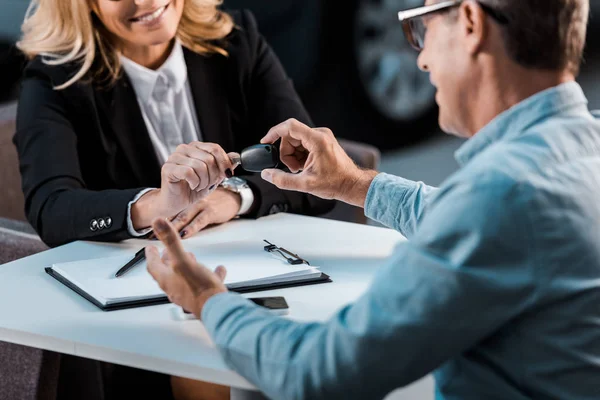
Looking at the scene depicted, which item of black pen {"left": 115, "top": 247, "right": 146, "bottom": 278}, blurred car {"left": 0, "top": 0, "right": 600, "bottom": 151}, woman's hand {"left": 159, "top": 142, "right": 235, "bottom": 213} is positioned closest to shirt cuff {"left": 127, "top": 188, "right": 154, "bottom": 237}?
woman's hand {"left": 159, "top": 142, "right": 235, "bottom": 213}

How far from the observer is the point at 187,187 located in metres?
1.95

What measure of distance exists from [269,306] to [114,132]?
112 centimetres

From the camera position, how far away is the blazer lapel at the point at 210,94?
2609 millimetres

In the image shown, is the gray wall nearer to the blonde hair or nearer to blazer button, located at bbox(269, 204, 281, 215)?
the blonde hair

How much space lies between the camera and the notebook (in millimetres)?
1547

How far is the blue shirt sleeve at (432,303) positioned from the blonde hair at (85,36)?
1.50m

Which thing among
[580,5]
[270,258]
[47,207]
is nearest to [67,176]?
[47,207]

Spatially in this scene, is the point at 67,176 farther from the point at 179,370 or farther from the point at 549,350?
the point at 549,350

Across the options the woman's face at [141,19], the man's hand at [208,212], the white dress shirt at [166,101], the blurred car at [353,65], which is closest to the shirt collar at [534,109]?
the man's hand at [208,212]

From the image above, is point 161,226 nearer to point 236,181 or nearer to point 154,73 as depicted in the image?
point 236,181

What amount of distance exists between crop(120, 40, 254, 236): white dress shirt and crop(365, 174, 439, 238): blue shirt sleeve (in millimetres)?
869

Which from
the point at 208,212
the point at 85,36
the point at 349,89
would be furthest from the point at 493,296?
the point at 349,89

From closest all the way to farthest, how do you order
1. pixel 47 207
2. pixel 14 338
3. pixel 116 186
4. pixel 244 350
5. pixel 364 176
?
pixel 244 350, pixel 14 338, pixel 364 176, pixel 47 207, pixel 116 186

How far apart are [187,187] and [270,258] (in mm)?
305
